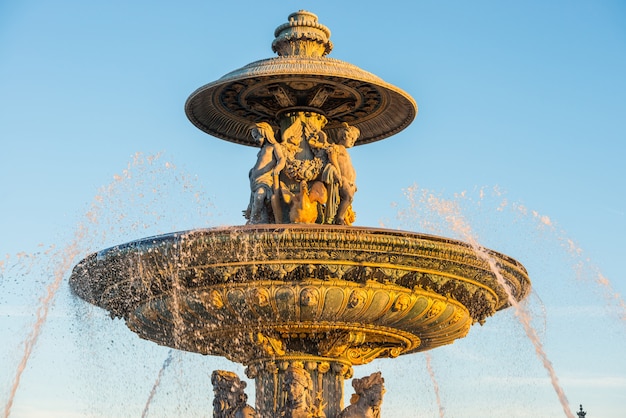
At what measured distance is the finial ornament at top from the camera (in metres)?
14.5

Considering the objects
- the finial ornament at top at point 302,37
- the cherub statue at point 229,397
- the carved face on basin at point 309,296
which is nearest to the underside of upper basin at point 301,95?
the finial ornament at top at point 302,37

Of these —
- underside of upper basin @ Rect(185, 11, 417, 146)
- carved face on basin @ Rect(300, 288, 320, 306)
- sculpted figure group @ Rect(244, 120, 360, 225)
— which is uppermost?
underside of upper basin @ Rect(185, 11, 417, 146)

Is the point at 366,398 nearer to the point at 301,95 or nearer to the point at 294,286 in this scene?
the point at 294,286

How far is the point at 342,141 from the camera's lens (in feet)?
45.1

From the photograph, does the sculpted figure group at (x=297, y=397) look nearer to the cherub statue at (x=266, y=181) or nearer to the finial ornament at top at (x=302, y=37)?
the cherub statue at (x=266, y=181)

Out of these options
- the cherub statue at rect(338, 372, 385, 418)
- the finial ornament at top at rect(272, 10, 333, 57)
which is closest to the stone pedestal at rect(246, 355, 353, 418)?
the cherub statue at rect(338, 372, 385, 418)

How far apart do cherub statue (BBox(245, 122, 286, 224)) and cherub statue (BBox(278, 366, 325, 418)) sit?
2085 millimetres

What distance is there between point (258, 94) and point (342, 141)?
121 centimetres

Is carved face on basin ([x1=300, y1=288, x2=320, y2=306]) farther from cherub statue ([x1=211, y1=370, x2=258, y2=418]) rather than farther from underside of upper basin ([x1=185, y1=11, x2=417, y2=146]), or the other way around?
underside of upper basin ([x1=185, y1=11, x2=417, y2=146])

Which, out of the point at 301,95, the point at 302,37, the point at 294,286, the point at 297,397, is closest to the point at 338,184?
the point at 301,95

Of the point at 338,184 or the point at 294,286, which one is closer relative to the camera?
the point at 294,286

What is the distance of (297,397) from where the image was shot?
11.8 metres

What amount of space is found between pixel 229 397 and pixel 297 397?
2.82ft

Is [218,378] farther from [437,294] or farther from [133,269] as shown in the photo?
[437,294]
